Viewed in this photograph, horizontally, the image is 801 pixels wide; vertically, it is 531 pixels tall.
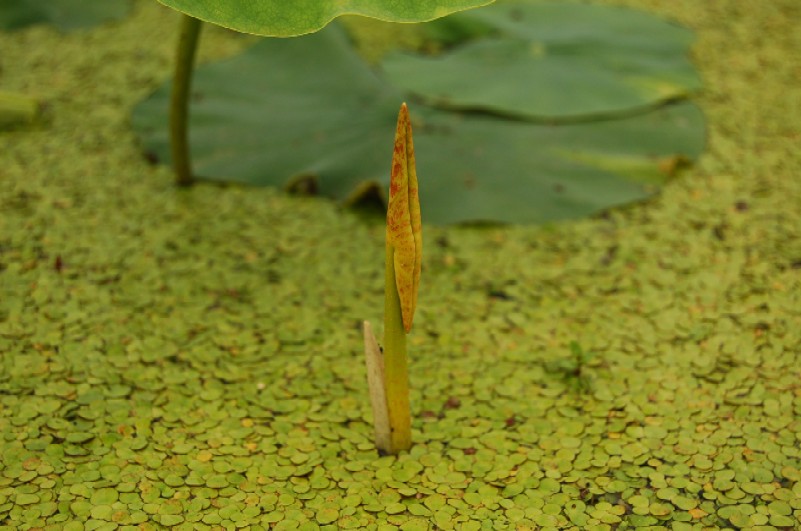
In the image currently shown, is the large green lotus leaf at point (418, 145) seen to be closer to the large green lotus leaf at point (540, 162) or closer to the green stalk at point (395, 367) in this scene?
the large green lotus leaf at point (540, 162)

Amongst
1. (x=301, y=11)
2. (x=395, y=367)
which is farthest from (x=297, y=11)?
(x=395, y=367)

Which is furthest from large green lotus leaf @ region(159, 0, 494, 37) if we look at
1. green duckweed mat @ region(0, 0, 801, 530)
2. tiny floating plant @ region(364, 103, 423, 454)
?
green duckweed mat @ region(0, 0, 801, 530)

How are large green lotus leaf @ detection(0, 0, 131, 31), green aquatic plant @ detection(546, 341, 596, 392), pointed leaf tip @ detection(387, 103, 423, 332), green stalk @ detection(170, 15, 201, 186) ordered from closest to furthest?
pointed leaf tip @ detection(387, 103, 423, 332)
green aquatic plant @ detection(546, 341, 596, 392)
green stalk @ detection(170, 15, 201, 186)
large green lotus leaf @ detection(0, 0, 131, 31)

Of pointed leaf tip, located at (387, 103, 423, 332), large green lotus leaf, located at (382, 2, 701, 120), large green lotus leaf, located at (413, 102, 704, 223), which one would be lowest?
large green lotus leaf, located at (413, 102, 704, 223)

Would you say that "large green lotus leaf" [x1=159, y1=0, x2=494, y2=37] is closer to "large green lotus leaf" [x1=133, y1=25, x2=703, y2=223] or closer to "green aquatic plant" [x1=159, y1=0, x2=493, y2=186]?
"green aquatic plant" [x1=159, y1=0, x2=493, y2=186]

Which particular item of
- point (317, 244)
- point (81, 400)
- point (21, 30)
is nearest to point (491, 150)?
point (317, 244)

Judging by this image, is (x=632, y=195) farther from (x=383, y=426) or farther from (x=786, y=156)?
(x=383, y=426)

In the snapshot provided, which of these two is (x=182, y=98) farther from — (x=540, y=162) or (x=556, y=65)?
(x=556, y=65)
